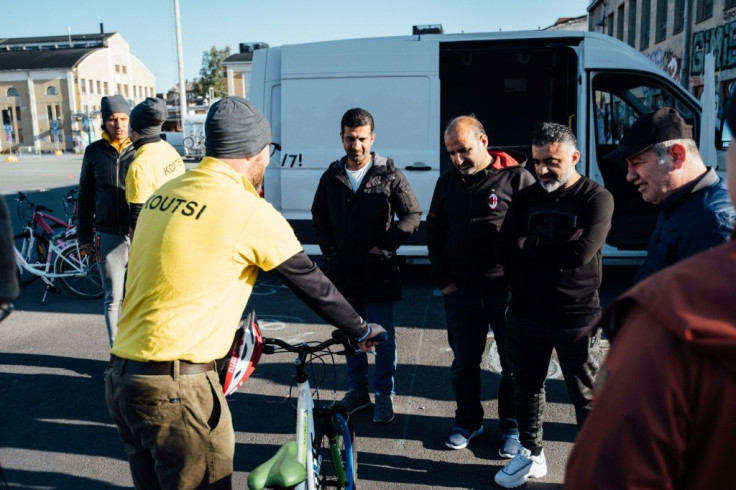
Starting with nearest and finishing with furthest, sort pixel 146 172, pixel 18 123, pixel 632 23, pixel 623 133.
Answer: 1. pixel 146 172
2. pixel 623 133
3. pixel 632 23
4. pixel 18 123

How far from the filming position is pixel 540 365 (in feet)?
11.3

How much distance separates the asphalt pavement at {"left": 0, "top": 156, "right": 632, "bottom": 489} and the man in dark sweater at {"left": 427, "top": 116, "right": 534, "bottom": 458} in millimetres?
285

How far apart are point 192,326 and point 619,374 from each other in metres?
1.51

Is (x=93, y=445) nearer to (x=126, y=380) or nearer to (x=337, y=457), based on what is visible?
(x=337, y=457)

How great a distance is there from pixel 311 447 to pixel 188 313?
2.86 feet

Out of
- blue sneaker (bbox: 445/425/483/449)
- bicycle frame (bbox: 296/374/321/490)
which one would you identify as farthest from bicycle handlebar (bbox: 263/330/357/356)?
blue sneaker (bbox: 445/425/483/449)

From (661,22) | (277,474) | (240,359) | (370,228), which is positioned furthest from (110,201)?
(661,22)

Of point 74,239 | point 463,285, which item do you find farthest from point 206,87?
point 463,285

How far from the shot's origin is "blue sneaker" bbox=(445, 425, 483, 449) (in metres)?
3.95

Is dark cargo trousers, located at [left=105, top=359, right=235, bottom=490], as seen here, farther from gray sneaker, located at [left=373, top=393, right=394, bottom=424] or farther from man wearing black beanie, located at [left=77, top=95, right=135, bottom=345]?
man wearing black beanie, located at [left=77, top=95, right=135, bottom=345]

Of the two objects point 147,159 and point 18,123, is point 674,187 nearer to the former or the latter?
point 147,159

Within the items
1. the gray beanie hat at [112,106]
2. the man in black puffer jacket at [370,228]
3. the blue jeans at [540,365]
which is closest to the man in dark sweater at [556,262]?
the blue jeans at [540,365]

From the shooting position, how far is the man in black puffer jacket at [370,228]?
427 cm

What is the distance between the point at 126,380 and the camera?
2.12 metres
